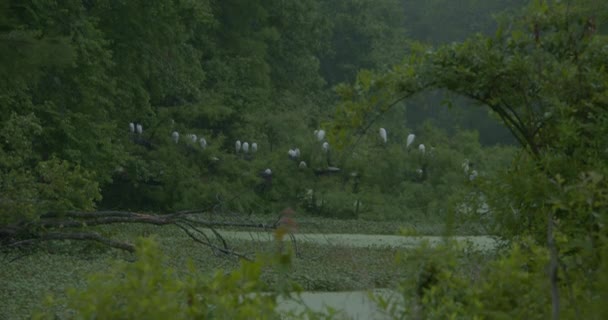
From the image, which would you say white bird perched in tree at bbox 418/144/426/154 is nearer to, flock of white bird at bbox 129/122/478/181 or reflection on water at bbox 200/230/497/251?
flock of white bird at bbox 129/122/478/181

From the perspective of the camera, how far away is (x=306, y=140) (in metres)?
27.0

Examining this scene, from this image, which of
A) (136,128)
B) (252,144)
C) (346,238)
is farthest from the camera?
(252,144)

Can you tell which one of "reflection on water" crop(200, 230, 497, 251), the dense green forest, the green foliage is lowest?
"reflection on water" crop(200, 230, 497, 251)

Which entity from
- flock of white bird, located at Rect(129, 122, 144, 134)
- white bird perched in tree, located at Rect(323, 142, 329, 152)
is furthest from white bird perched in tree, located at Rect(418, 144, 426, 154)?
flock of white bird, located at Rect(129, 122, 144, 134)

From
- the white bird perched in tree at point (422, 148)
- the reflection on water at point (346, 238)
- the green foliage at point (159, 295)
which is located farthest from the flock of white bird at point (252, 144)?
the green foliage at point (159, 295)

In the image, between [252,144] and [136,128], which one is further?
[252,144]

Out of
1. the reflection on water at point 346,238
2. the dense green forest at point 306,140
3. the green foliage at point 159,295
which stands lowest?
the reflection on water at point 346,238

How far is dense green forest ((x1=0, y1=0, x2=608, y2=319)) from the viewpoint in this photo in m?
3.87

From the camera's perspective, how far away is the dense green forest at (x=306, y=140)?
3.87 m

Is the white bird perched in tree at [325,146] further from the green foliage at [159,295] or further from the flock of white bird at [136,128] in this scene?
the green foliage at [159,295]

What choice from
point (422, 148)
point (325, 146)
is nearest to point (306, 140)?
point (325, 146)

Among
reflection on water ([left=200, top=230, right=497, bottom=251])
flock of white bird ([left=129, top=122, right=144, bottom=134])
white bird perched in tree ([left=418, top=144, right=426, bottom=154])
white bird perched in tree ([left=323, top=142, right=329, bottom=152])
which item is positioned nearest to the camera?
reflection on water ([left=200, top=230, right=497, bottom=251])

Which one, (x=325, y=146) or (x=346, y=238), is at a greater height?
(x=325, y=146)

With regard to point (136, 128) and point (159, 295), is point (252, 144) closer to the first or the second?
point (136, 128)
